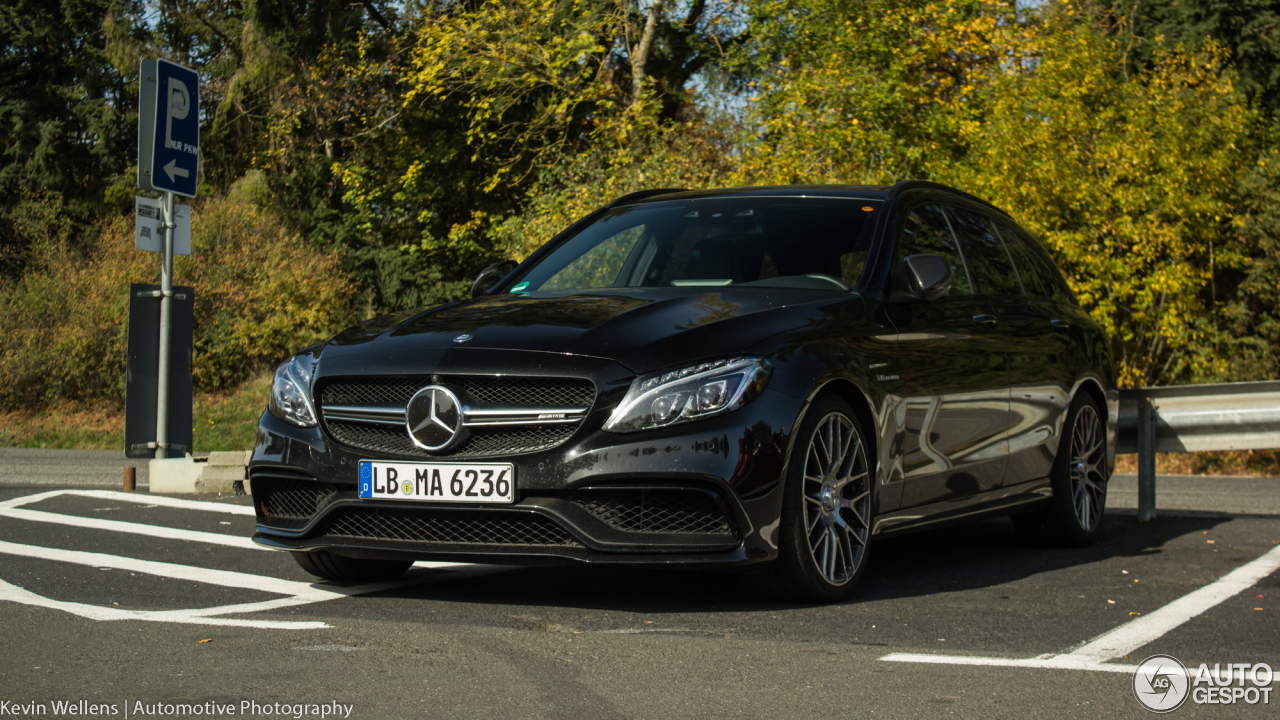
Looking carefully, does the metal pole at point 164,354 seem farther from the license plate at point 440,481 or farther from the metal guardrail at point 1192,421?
the metal guardrail at point 1192,421

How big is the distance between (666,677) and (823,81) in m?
15.2

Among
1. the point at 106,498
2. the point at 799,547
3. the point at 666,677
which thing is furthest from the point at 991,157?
the point at 666,677

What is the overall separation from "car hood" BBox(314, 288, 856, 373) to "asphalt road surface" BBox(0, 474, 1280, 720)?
3.05 feet

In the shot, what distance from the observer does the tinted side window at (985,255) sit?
672 centimetres

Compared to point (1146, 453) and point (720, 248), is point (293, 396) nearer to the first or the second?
point (720, 248)

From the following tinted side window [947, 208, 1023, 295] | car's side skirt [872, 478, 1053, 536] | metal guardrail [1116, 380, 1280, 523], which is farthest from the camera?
metal guardrail [1116, 380, 1280, 523]

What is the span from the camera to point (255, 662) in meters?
3.94

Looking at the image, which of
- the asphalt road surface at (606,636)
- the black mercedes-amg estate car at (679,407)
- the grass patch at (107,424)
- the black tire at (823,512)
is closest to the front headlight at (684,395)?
the black mercedes-amg estate car at (679,407)

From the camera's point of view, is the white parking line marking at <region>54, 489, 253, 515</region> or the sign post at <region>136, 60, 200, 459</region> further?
the sign post at <region>136, 60, 200, 459</region>

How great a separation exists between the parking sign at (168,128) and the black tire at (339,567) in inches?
237

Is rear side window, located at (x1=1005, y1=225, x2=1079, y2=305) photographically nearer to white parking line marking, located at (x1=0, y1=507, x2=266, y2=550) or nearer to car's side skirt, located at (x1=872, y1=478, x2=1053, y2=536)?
car's side skirt, located at (x1=872, y1=478, x2=1053, y2=536)

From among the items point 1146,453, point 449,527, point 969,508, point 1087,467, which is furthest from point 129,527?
point 1146,453

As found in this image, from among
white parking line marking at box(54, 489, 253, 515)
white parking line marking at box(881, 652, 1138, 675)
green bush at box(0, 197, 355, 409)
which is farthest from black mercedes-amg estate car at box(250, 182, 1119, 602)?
green bush at box(0, 197, 355, 409)

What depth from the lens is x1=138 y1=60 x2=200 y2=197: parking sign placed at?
35.5ft
